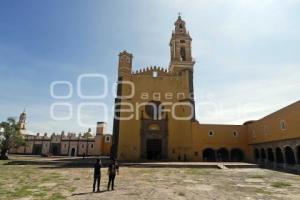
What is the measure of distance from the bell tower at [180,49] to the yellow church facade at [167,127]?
1572 millimetres

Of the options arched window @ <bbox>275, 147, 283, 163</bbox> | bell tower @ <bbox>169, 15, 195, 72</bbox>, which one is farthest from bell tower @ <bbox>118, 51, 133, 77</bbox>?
arched window @ <bbox>275, 147, 283, 163</bbox>

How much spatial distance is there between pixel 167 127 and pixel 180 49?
13.8 meters

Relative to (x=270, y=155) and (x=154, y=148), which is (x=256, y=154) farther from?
(x=154, y=148)

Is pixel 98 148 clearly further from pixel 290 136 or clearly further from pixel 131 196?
pixel 131 196

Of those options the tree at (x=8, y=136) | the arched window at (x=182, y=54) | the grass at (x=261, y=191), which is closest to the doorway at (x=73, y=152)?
the tree at (x=8, y=136)

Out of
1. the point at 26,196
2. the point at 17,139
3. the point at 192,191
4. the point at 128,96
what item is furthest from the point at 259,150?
the point at 17,139

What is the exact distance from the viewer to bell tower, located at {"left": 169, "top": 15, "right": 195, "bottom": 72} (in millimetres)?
38938

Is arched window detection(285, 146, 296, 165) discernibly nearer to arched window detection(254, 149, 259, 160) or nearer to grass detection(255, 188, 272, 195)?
arched window detection(254, 149, 259, 160)

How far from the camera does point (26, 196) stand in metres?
9.90

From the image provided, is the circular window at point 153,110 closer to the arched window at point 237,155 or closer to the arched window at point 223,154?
the arched window at point 223,154

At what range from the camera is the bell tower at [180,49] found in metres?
38.9

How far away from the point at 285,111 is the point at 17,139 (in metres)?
35.7

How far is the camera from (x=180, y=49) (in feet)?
133

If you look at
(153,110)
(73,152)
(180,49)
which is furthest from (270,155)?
(73,152)
